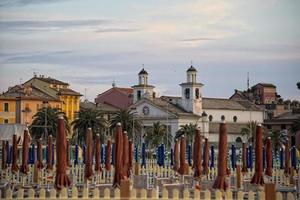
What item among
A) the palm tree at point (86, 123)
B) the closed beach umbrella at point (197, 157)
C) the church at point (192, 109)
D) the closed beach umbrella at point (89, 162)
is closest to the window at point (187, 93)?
the church at point (192, 109)

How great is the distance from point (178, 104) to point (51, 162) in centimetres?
7265

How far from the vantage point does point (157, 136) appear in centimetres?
8906

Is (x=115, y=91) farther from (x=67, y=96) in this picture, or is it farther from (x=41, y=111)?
(x=41, y=111)

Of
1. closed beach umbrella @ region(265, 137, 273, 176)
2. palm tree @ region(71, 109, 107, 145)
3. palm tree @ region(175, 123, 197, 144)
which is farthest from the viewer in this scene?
palm tree @ region(175, 123, 197, 144)

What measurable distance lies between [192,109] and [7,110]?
3422cm

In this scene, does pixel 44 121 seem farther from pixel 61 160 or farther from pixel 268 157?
pixel 61 160

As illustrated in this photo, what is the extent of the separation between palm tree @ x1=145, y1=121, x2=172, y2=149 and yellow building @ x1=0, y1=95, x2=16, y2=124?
64.6ft

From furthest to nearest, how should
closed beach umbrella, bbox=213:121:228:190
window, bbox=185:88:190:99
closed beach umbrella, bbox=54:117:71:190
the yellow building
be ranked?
window, bbox=185:88:190:99 → the yellow building → closed beach umbrella, bbox=213:121:228:190 → closed beach umbrella, bbox=54:117:71:190

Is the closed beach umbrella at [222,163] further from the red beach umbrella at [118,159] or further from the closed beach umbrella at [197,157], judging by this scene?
the closed beach umbrella at [197,157]

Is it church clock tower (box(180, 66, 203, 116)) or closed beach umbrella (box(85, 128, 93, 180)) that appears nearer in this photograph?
closed beach umbrella (box(85, 128, 93, 180))

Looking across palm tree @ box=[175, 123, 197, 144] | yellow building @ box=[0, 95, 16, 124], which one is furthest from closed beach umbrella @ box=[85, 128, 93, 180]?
palm tree @ box=[175, 123, 197, 144]

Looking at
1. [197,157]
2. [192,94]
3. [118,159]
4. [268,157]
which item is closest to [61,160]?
[118,159]

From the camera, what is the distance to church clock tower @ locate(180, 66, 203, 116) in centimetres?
9950

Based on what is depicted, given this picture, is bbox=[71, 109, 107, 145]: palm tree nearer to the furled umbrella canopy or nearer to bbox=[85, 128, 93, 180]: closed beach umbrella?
bbox=[85, 128, 93, 180]: closed beach umbrella
